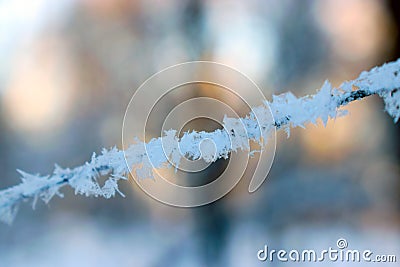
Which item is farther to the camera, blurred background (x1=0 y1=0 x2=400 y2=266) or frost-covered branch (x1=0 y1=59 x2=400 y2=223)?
blurred background (x1=0 y1=0 x2=400 y2=266)

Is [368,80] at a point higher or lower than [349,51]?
lower

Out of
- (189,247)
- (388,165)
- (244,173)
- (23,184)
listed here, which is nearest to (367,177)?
(388,165)

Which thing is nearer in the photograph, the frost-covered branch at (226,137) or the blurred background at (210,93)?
the frost-covered branch at (226,137)

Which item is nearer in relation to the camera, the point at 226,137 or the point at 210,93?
the point at 226,137

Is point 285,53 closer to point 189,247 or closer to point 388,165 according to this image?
point 388,165

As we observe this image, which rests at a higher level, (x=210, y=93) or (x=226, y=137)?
(x=210, y=93)
